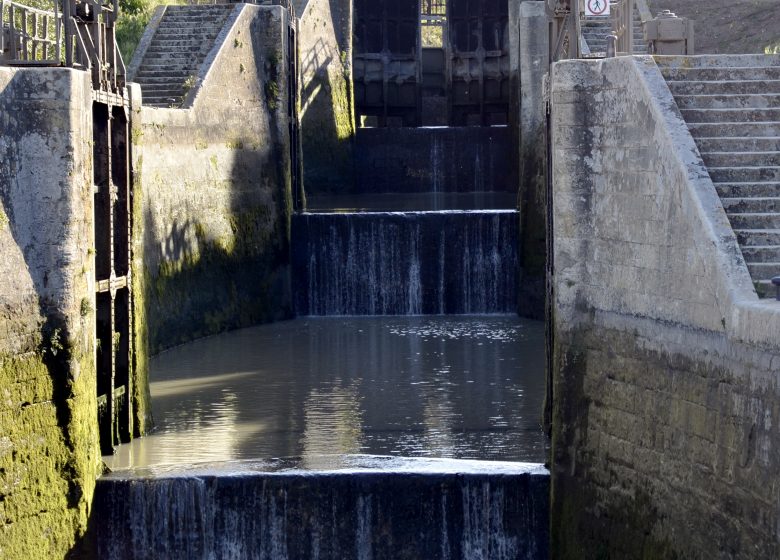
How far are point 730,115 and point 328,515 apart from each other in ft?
15.9

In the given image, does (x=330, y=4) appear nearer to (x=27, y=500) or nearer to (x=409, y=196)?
(x=409, y=196)

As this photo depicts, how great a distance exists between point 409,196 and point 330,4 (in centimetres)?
438

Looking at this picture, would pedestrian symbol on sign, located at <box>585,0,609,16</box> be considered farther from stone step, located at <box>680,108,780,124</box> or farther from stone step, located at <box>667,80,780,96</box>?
stone step, located at <box>680,108,780,124</box>

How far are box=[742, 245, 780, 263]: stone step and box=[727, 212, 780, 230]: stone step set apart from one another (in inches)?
13.4

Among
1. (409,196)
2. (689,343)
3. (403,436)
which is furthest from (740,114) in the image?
(409,196)

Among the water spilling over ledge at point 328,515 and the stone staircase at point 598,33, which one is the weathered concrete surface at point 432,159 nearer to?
the stone staircase at point 598,33

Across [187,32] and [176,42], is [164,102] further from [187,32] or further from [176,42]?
[187,32]

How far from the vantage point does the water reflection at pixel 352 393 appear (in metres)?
14.6

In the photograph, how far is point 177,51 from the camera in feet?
80.9

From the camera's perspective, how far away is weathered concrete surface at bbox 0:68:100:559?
12.3 metres

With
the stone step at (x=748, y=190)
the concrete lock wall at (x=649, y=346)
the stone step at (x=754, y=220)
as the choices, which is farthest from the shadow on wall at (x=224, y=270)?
the stone step at (x=754, y=220)

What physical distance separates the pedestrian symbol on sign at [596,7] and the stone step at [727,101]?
11.2 meters

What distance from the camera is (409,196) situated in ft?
107

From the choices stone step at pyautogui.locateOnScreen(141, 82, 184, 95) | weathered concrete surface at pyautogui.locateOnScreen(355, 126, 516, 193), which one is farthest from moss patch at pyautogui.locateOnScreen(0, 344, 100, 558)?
weathered concrete surface at pyautogui.locateOnScreen(355, 126, 516, 193)
